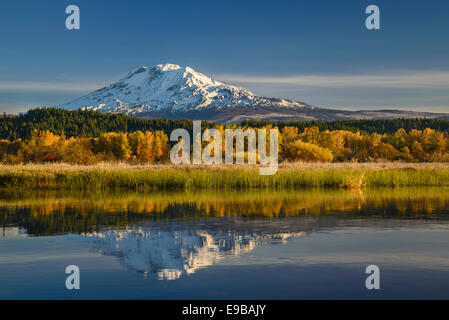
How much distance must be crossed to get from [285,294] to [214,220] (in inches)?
328

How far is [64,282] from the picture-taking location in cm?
921

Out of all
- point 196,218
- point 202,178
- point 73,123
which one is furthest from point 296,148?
point 73,123

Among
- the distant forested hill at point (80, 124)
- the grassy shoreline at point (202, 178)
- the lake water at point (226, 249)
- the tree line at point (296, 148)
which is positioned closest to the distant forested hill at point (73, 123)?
the distant forested hill at point (80, 124)

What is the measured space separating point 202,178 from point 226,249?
17.2 m

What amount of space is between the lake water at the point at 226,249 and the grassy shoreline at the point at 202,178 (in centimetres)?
713

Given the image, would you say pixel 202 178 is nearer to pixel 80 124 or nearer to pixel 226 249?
pixel 226 249

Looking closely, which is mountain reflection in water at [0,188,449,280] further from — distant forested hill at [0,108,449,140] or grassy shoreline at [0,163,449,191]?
distant forested hill at [0,108,449,140]

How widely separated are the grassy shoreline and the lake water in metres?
7.13

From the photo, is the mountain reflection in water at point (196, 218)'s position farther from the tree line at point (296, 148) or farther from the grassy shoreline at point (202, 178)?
the tree line at point (296, 148)

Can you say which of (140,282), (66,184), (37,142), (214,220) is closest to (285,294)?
(140,282)

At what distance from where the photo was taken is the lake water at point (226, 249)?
8750mm

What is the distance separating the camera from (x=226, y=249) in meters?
11.9

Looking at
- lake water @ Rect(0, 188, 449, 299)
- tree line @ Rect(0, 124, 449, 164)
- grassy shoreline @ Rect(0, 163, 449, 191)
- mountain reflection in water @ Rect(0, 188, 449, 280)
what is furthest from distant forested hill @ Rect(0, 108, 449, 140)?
lake water @ Rect(0, 188, 449, 299)
